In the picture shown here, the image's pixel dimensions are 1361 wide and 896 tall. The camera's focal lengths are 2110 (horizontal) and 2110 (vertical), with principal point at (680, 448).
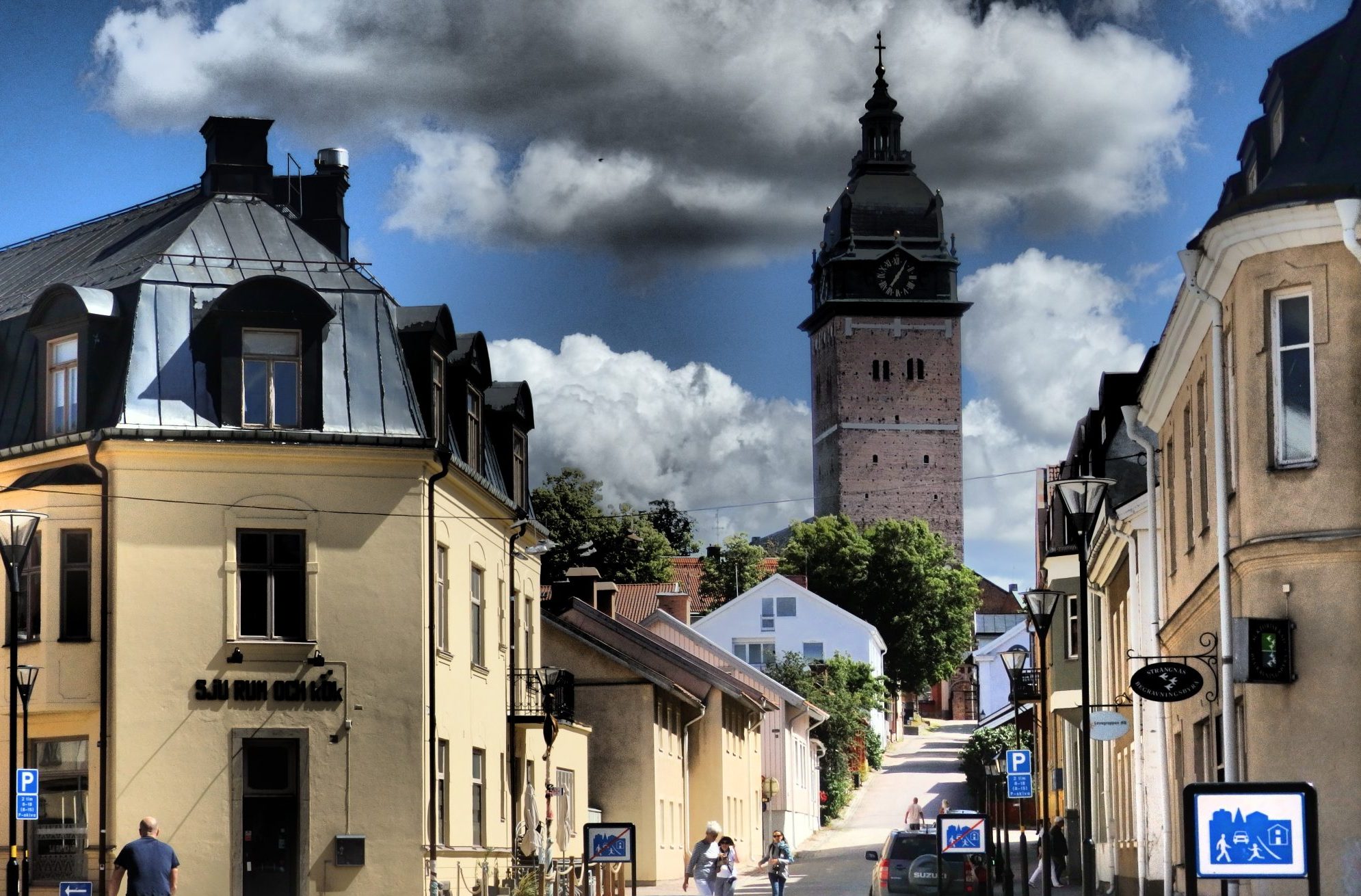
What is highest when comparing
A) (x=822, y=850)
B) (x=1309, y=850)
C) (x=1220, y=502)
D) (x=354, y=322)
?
(x=354, y=322)

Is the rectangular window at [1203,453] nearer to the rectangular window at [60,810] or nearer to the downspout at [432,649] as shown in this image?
the downspout at [432,649]

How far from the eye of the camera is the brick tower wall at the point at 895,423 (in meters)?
154

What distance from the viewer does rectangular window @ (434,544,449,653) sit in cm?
3031

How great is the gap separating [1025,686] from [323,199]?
1613 centimetres

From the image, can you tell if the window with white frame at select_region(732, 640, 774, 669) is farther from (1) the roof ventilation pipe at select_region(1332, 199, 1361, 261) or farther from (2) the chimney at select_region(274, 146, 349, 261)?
(1) the roof ventilation pipe at select_region(1332, 199, 1361, 261)

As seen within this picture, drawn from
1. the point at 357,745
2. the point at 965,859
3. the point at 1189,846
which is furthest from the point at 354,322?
the point at 1189,846

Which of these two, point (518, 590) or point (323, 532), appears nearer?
point (323, 532)

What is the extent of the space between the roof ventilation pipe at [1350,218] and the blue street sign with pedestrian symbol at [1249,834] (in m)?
7.90

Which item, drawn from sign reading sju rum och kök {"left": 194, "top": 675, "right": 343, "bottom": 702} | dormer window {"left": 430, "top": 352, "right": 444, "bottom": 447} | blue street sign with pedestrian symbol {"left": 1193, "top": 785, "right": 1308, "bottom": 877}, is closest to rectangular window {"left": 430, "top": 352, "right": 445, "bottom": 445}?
dormer window {"left": 430, "top": 352, "right": 444, "bottom": 447}

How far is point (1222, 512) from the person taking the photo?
2012 cm

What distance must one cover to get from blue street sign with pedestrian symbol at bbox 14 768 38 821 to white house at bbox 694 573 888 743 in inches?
3024

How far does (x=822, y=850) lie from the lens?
6212cm

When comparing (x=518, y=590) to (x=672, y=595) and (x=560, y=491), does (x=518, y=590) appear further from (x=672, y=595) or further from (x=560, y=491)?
(x=560, y=491)

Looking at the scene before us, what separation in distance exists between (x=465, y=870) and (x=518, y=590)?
7224 mm
